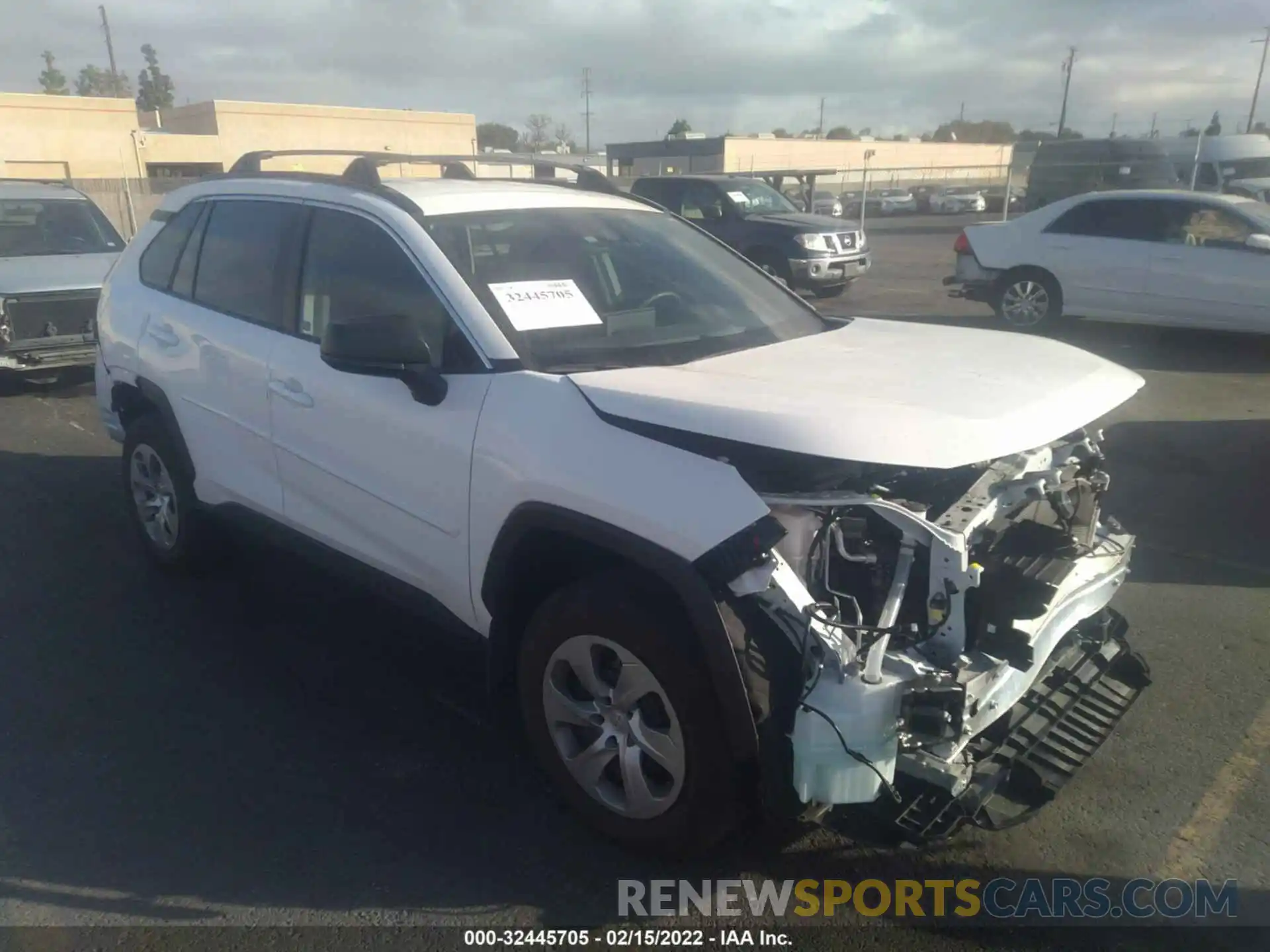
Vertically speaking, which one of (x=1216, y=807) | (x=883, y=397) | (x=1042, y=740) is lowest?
(x=1216, y=807)

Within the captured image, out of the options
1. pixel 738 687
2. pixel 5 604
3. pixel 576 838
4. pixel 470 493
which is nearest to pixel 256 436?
pixel 470 493

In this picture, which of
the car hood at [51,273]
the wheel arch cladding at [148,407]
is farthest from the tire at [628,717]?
the car hood at [51,273]

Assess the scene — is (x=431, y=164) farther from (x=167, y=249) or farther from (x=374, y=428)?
(x=167, y=249)

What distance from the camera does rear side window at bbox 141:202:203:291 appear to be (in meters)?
4.86

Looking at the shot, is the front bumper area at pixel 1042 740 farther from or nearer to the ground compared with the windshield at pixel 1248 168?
nearer to the ground

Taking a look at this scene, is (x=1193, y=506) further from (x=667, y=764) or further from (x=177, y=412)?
(x=177, y=412)

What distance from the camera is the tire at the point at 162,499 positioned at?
4.74 metres

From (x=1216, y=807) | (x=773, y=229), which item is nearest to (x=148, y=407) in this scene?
(x=1216, y=807)

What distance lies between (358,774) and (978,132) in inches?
4196

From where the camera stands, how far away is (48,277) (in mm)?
9320

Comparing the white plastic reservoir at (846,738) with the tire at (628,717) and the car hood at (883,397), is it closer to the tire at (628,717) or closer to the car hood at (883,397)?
the tire at (628,717)

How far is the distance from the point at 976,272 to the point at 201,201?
31.2 ft

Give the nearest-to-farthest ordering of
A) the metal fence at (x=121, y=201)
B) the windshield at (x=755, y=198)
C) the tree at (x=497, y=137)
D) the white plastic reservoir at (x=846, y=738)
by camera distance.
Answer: the white plastic reservoir at (x=846, y=738)
the windshield at (x=755, y=198)
the metal fence at (x=121, y=201)
the tree at (x=497, y=137)

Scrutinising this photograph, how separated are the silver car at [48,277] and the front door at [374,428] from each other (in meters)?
5.61
